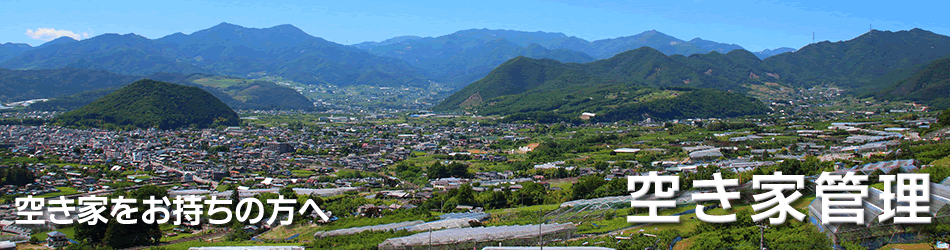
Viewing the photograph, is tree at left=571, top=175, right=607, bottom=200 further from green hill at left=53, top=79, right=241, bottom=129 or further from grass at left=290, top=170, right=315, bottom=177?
green hill at left=53, top=79, right=241, bottom=129

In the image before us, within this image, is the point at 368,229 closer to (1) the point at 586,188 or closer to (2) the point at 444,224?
(2) the point at 444,224

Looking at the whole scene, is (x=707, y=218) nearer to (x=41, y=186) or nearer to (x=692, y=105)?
(x=41, y=186)

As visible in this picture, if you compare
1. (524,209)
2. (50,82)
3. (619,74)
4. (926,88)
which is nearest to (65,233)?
(524,209)

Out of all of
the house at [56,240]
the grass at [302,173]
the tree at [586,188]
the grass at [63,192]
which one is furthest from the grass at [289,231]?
the grass at [302,173]

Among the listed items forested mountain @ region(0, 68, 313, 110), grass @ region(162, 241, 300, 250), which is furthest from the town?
forested mountain @ region(0, 68, 313, 110)

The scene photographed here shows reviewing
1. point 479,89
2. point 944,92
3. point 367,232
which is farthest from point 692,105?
point 367,232
